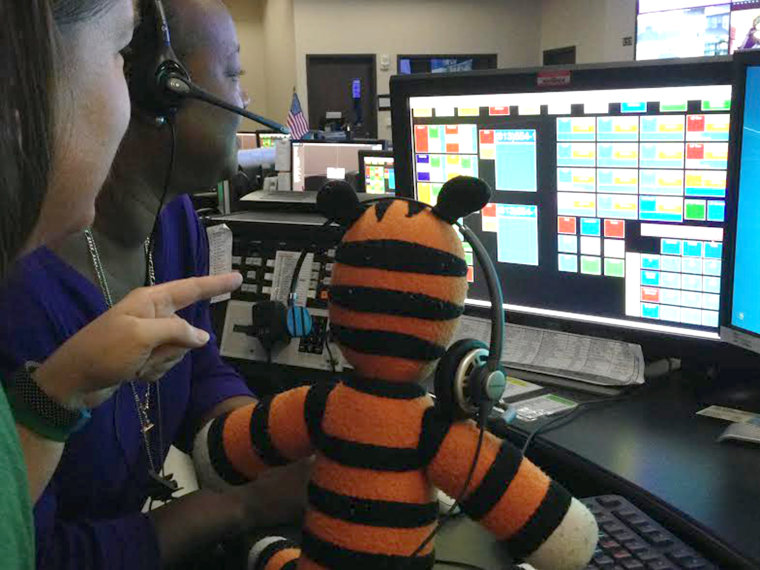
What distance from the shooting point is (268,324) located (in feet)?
4.31

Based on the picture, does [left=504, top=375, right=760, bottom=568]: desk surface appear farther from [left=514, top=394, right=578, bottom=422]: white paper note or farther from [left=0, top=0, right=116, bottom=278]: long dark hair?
[left=0, top=0, right=116, bottom=278]: long dark hair

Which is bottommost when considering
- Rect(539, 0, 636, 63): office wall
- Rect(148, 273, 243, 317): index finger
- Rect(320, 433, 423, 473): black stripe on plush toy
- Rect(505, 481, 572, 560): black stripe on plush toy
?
Rect(505, 481, 572, 560): black stripe on plush toy

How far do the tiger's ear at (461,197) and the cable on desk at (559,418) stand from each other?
430 mm

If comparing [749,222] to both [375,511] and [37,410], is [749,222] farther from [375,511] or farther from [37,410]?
[37,410]

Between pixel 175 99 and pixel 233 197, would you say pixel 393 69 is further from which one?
pixel 175 99

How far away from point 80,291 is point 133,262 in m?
0.19

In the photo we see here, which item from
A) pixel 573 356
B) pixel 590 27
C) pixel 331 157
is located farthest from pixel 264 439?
pixel 590 27

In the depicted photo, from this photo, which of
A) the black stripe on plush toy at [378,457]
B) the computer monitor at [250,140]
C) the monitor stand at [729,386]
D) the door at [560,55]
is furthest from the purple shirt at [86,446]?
the door at [560,55]

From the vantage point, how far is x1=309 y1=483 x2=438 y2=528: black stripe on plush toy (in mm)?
572

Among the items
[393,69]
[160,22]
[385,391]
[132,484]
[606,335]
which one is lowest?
[132,484]

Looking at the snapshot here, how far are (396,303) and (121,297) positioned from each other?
0.62 m

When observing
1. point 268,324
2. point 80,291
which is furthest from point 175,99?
point 268,324

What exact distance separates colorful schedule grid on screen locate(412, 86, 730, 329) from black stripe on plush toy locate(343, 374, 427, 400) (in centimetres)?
55

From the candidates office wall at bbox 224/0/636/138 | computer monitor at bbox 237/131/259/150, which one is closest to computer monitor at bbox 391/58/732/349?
computer monitor at bbox 237/131/259/150
